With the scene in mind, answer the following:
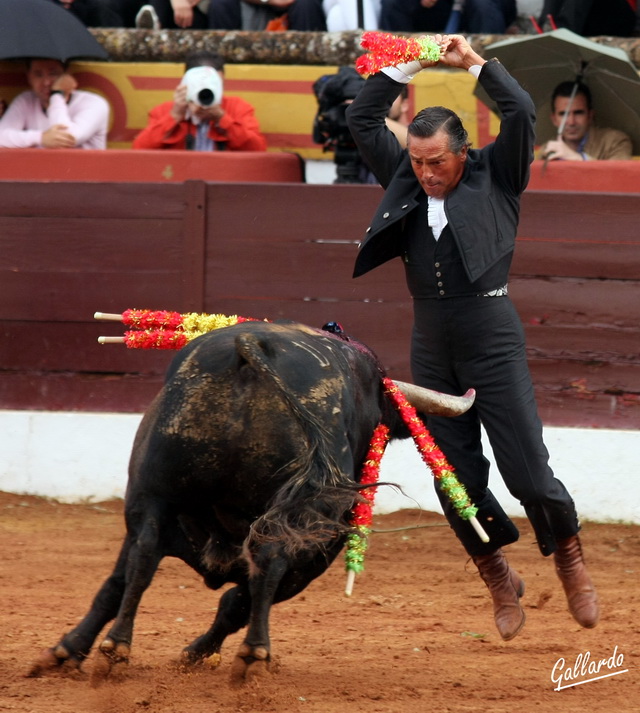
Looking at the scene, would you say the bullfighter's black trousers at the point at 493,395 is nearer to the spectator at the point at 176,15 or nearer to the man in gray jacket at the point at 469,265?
the man in gray jacket at the point at 469,265

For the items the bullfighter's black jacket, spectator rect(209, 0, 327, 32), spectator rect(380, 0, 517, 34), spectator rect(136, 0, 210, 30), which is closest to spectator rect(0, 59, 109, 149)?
spectator rect(136, 0, 210, 30)

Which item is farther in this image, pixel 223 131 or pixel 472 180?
pixel 223 131

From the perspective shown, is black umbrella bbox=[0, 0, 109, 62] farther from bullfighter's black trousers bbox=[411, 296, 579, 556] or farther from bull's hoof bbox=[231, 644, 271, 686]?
bull's hoof bbox=[231, 644, 271, 686]

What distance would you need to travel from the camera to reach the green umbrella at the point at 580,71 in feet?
20.5

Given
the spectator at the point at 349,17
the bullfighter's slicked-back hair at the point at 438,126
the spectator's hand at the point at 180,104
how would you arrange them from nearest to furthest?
the bullfighter's slicked-back hair at the point at 438,126
the spectator's hand at the point at 180,104
the spectator at the point at 349,17

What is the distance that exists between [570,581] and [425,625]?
71 cm

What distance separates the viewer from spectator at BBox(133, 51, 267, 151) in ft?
21.6

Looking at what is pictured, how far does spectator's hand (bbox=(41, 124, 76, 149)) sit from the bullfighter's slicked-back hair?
3.72 m

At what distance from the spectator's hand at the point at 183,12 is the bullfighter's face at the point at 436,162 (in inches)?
183

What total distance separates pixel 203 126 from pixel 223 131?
0.13 metres

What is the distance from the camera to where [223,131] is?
A: 21.9 ft

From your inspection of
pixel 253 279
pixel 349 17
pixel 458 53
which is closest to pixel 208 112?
pixel 253 279

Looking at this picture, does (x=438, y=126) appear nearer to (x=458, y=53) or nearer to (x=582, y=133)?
(x=458, y=53)
